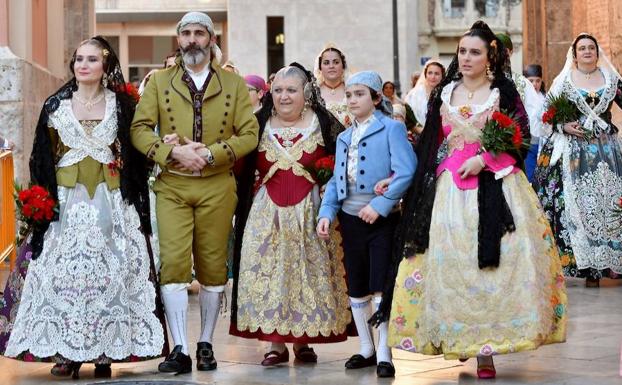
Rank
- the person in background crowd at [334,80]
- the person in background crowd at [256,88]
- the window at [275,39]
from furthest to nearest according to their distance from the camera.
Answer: the window at [275,39], the person in background crowd at [256,88], the person in background crowd at [334,80]

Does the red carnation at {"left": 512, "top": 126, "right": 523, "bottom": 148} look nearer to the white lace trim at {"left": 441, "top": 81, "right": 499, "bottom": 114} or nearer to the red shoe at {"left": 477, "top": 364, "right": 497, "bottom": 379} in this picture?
the white lace trim at {"left": 441, "top": 81, "right": 499, "bottom": 114}

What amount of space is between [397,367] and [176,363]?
130cm

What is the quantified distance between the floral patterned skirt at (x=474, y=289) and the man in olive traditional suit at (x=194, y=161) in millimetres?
1145

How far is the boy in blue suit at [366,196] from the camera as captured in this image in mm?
9453

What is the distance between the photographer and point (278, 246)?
9797 millimetres

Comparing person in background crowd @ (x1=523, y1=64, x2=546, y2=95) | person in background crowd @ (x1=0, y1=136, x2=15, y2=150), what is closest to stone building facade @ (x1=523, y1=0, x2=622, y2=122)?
person in background crowd @ (x1=523, y1=64, x2=546, y2=95)

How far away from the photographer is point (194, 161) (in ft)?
30.8

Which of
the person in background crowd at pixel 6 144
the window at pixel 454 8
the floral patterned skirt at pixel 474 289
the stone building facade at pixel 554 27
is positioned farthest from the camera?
the window at pixel 454 8

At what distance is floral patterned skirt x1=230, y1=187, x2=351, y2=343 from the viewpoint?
973 cm

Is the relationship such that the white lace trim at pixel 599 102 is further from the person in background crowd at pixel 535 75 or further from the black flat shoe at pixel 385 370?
the black flat shoe at pixel 385 370

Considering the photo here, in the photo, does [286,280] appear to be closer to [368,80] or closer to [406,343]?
[406,343]

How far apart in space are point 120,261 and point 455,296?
6.18ft

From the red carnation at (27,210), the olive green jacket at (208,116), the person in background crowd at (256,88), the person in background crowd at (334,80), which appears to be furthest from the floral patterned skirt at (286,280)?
the person in background crowd at (256,88)

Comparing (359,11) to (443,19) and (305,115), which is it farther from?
(305,115)
